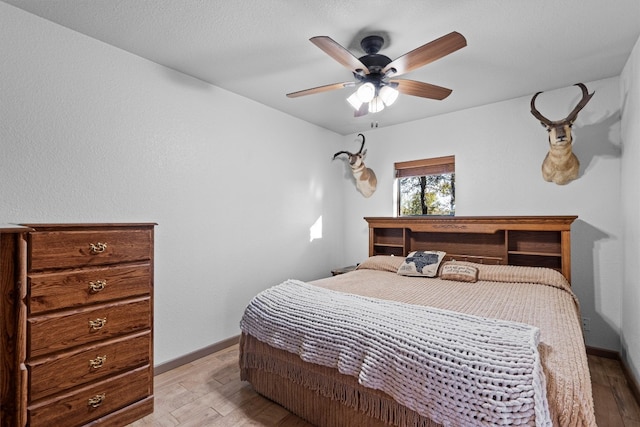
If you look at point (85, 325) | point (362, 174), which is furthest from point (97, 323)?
point (362, 174)

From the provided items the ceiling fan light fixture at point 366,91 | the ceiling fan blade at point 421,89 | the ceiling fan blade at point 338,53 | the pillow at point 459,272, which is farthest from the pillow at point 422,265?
the ceiling fan blade at point 338,53

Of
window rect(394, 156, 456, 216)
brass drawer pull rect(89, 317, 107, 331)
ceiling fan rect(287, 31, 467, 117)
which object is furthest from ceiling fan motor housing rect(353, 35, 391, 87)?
brass drawer pull rect(89, 317, 107, 331)

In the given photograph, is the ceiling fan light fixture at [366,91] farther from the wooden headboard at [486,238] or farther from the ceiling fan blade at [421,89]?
the wooden headboard at [486,238]

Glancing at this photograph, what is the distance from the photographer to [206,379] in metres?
2.50

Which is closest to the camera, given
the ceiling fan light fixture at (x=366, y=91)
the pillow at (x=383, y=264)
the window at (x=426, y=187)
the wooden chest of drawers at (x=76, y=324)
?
the wooden chest of drawers at (x=76, y=324)

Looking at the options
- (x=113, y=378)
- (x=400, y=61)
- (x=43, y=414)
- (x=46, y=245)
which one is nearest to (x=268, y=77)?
(x=400, y=61)

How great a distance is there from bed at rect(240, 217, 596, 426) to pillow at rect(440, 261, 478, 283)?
174 mm

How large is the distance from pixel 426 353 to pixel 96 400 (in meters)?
1.94

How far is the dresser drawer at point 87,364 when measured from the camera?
1.64 meters

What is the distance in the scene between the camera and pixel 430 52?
1860 millimetres

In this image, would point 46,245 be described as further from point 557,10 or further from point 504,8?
point 557,10

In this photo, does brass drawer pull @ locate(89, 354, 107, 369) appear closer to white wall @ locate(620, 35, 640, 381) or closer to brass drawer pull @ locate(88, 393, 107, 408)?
brass drawer pull @ locate(88, 393, 107, 408)

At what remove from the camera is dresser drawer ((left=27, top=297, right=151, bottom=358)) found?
5.37ft

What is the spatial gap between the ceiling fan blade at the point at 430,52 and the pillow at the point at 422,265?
193 cm
